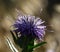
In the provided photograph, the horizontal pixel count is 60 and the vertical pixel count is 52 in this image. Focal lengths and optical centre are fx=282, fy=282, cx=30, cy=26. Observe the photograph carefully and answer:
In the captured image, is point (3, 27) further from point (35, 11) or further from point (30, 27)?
point (30, 27)

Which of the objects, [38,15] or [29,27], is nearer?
[29,27]

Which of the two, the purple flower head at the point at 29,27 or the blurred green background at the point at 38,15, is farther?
the blurred green background at the point at 38,15

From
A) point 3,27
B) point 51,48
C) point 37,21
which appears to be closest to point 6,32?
point 3,27

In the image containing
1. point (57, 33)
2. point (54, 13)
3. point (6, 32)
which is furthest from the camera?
point (54, 13)

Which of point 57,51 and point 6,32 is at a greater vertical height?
point 6,32

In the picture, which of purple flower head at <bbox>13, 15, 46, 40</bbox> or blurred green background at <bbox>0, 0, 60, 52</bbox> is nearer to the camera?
purple flower head at <bbox>13, 15, 46, 40</bbox>

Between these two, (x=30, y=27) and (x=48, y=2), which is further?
(x=48, y=2)

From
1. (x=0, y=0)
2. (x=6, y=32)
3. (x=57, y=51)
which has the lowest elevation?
(x=57, y=51)

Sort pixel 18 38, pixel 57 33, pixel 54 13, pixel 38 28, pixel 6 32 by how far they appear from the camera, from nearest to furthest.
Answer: pixel 18 38 → pixel 38 28 → pixel 6 32 → pixel 57 33 → pixel 54 13
